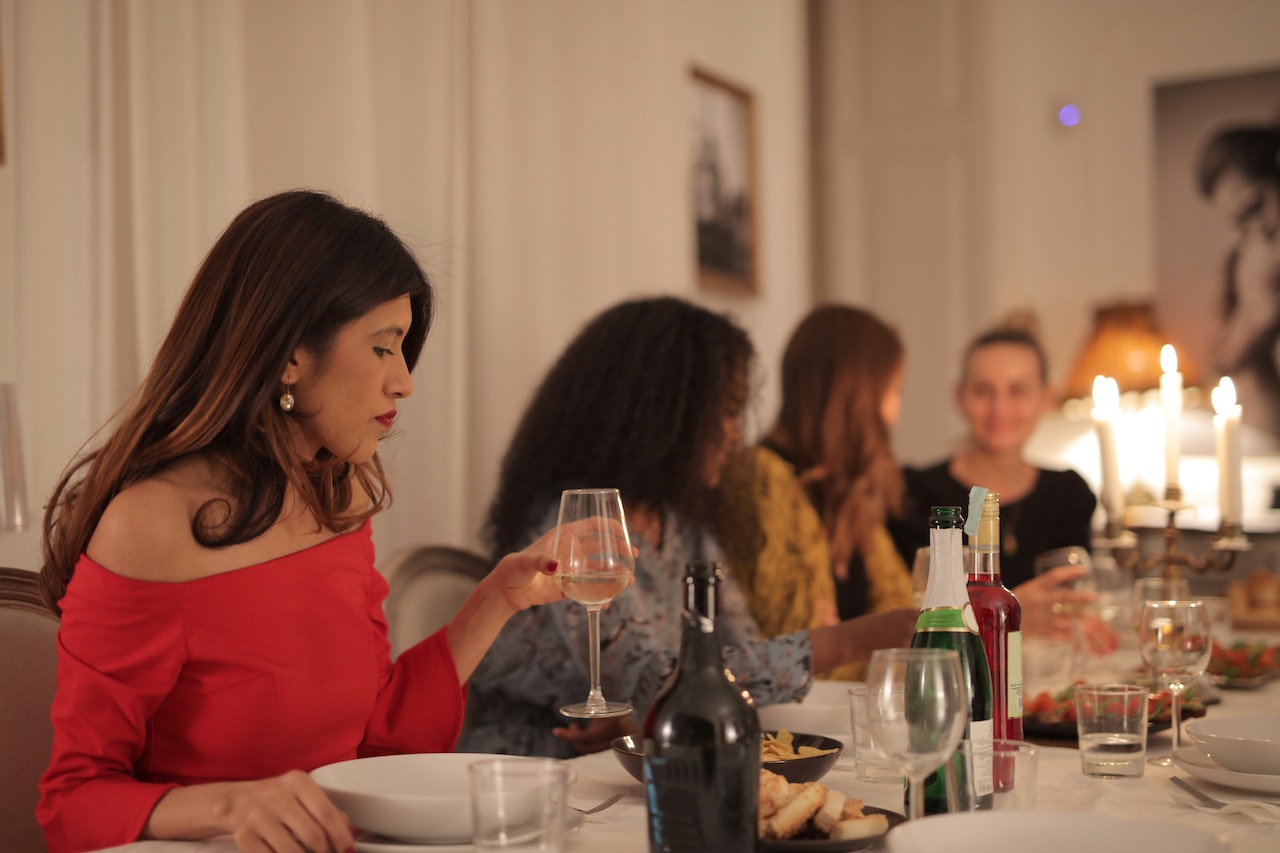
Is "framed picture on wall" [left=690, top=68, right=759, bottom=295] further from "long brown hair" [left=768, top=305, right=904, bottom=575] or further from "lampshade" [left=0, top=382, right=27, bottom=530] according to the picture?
"lampshade" [left=0, top=382, right=27, bottom=530]

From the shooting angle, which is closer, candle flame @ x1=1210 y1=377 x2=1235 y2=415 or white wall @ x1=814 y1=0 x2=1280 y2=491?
candle flame @ x1=1210 y1=377 x2=1235 y2=415

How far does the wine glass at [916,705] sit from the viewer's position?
1030mm

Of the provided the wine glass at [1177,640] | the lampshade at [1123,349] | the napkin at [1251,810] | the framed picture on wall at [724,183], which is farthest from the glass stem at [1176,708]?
the lampshade at [1123,349]

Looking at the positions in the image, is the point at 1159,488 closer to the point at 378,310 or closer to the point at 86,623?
the point at 378,310

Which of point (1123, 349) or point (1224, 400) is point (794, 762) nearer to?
point (1224, 400)

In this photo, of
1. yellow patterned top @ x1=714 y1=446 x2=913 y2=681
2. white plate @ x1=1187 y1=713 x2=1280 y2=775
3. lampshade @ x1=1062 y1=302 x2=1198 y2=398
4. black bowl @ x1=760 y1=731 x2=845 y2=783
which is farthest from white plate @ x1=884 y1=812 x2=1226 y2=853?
lampshade @ x1=1062 y1=302 x2=1198 y2=398

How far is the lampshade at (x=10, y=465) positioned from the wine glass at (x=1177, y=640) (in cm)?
152

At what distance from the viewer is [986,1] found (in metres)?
5.48

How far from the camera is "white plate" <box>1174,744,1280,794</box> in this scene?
1.37 metres

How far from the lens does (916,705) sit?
1.03 m

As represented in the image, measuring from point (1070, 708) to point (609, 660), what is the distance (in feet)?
2.24

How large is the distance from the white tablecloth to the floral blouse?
13.9 inches

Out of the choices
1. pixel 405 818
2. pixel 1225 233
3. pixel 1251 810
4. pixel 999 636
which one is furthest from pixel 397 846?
pixel 1225 233

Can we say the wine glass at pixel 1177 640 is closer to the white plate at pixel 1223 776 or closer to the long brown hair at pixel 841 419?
the white plate at pixel 1223 776
